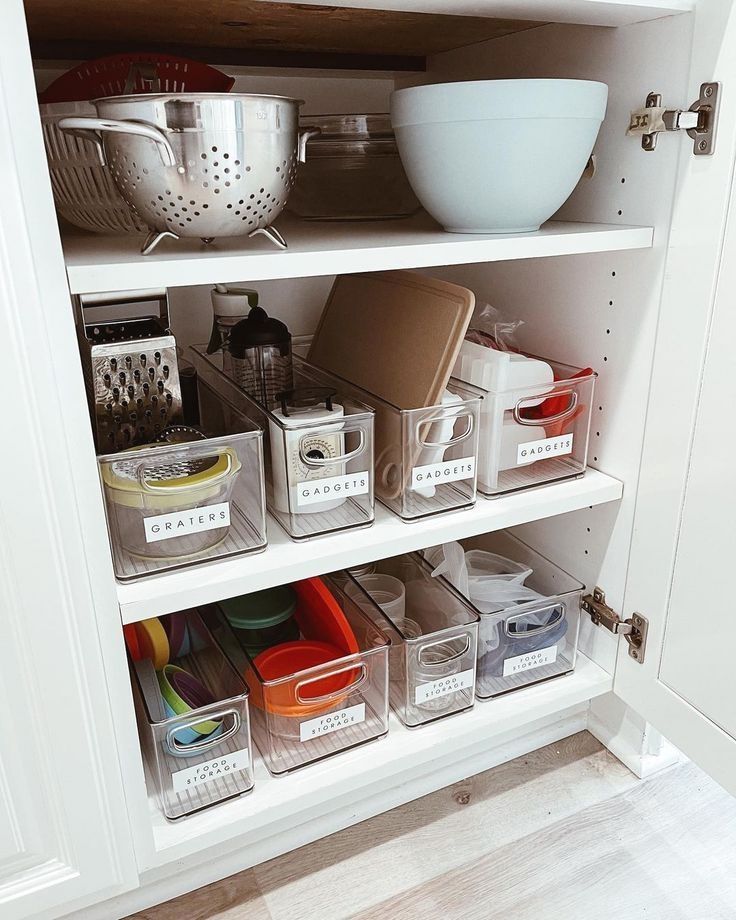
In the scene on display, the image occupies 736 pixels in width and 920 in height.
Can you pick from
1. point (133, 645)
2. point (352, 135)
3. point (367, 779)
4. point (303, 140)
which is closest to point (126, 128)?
point (303, 140)

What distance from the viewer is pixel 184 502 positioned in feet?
2.60

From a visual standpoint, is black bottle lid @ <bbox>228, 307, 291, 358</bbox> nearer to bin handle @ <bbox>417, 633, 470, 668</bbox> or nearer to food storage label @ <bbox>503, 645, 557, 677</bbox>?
bin handle @ <bbox>417, 633, 470, 668</bbox>

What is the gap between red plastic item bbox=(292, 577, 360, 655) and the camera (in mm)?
993

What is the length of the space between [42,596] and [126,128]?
41cm

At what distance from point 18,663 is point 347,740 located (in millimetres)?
440

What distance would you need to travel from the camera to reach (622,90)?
2.95ft

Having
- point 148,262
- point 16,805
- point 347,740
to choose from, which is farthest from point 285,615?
point 148,262

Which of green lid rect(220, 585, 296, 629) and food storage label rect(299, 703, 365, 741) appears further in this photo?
green lid rect(220, 585, 296, 629)

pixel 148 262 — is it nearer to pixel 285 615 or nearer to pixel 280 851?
pixel 285 615

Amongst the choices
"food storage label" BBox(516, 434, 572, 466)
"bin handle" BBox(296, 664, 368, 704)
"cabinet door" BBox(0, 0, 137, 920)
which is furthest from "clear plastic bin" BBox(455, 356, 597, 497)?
"cabinet door" BBox(0, 0, 137, 920)

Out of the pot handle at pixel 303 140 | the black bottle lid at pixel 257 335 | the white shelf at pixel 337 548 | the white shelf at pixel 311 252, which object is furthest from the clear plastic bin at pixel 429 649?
the pot handle at pixel 303 140

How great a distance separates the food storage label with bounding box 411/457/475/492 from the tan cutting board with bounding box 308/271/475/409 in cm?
8

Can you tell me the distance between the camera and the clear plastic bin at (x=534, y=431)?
37.7 inches

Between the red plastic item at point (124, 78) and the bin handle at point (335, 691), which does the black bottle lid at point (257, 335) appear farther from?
the bin handle at point (335, 691)
